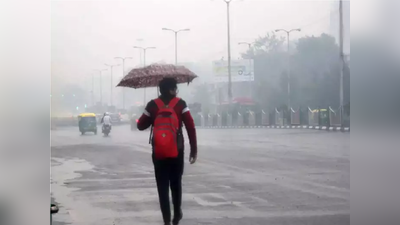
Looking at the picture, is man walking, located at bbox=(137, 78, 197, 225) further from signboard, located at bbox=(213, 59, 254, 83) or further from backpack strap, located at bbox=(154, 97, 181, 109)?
signboard, located at bbox=(213, 59, 254, 83)

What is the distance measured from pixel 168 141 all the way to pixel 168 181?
31 cm

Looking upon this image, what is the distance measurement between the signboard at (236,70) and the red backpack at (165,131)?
0.37m

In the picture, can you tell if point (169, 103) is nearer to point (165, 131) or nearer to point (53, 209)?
point (165, 131)

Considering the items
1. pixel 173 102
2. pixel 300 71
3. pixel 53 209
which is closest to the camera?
pixel 53 209

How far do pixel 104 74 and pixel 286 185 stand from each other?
164 centimetres

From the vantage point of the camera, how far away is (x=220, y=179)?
133 inches

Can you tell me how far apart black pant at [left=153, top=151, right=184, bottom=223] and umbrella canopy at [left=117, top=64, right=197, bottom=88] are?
0.57 meters

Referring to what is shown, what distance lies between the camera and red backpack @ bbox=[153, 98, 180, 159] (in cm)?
334

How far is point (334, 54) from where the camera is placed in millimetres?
3496

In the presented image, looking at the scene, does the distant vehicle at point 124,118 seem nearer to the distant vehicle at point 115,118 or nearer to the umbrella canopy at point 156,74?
the distant vehicle at point 115,118

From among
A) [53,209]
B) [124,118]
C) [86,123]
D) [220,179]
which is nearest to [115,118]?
[124,118]

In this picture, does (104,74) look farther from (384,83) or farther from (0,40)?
(384,83)

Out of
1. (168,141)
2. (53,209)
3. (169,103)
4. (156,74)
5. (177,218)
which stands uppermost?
(156,74)

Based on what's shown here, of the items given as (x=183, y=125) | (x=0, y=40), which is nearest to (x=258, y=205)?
(x=183, y=125)
